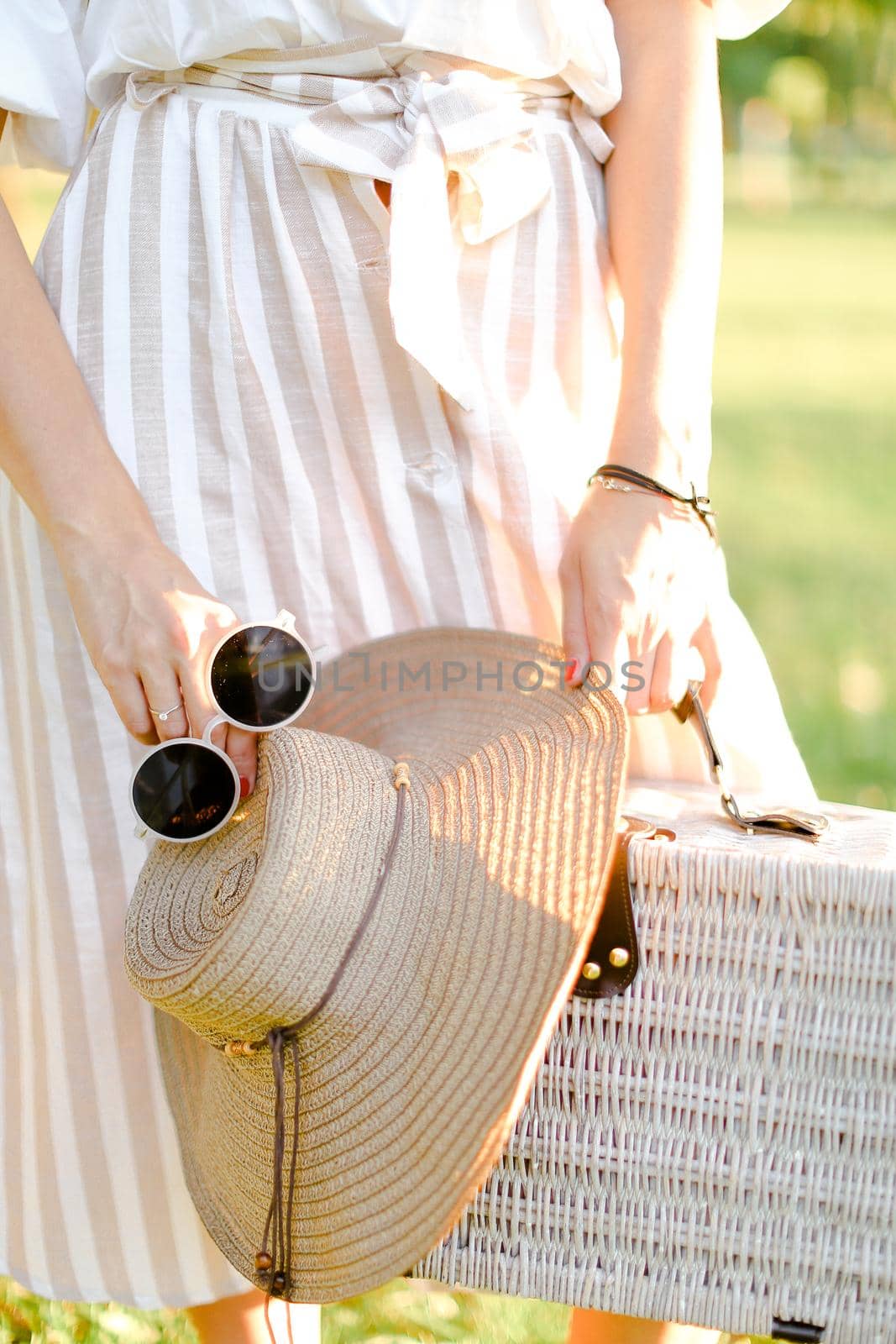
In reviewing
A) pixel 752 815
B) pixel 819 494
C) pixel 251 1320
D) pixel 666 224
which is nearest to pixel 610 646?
pixel 752 815

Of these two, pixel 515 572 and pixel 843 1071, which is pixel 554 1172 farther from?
pixel 515 572

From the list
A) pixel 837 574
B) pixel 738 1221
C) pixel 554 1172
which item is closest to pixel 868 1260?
pixel 738 1221

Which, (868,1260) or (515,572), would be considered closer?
(868,1260)

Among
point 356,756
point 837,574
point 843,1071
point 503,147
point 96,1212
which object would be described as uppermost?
point 503,147

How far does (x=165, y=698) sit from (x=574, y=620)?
1.09 feet

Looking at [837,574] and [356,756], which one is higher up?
[356,756]

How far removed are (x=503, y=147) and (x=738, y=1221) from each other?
2.90ft

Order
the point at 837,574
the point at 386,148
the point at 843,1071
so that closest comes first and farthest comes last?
the point at 843,1071, the point at 386,148, the point at 837,574

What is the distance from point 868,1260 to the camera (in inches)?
37.1

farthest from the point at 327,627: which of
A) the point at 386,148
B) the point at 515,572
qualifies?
the point at 386,148

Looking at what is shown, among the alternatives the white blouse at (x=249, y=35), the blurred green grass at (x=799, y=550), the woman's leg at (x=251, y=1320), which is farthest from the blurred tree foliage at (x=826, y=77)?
the woman's leg at (x=251, y=1320)

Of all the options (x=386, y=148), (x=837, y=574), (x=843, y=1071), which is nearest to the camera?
(x=843, y=1071)

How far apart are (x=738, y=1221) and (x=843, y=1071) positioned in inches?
Result: 5.6

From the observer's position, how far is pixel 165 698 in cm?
97
